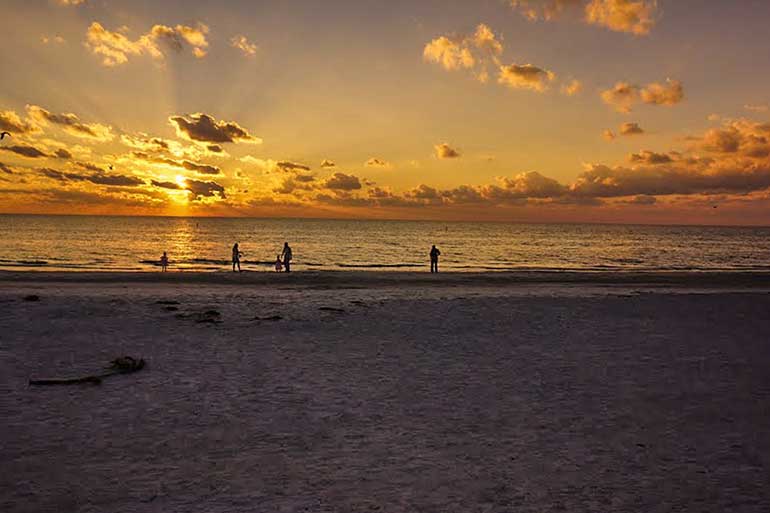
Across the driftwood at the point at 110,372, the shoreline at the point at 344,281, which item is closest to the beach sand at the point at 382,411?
the driftwood at the point at 110,372

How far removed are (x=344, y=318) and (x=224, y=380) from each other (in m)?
7.68

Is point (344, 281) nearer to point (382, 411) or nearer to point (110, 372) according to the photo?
point (110, 372)

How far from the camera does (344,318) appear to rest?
1912cm

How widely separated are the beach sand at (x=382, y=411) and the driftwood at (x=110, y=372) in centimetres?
30

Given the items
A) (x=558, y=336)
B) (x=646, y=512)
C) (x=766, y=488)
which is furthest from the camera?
(x=558, y=336)

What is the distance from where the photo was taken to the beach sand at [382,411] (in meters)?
6.87

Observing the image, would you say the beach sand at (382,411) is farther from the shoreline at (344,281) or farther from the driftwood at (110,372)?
the shoreline at (344,281)

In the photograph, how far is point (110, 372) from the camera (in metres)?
12.1

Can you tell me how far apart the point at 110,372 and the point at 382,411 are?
21.5 ft

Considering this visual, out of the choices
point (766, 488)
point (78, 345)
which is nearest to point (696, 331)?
point (766, 488)

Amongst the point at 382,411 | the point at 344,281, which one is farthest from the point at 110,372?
the point at 344,281

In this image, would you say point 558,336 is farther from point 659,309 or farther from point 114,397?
point 114,397

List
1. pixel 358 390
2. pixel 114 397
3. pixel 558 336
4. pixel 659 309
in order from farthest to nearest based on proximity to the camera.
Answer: pixel 659 309, pixel 558 336, pixel 358 390, pixel 114 397

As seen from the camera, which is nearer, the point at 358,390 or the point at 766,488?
the point at 766,488
